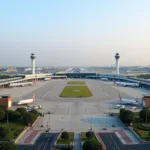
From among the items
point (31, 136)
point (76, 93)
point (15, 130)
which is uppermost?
point (76, 93)

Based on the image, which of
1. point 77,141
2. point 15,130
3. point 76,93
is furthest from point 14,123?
point 76,93

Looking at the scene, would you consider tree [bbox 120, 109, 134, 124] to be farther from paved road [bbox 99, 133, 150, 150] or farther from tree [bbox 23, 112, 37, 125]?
tree [bbox 23, 112, 37, 125]

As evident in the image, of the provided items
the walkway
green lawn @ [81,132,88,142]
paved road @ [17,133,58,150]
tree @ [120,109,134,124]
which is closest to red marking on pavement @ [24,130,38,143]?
paved road @ [17,133,58,150]

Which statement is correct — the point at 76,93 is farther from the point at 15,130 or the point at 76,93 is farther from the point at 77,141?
the point at 77,141

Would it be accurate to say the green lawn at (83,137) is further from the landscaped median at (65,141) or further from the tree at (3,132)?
the tree at (3,132)

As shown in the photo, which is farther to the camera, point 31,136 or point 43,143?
point 31,136

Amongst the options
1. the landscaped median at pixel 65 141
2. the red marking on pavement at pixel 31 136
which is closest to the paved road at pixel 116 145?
the landscaped median at pixel 65 141

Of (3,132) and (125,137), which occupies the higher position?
(3,132)
